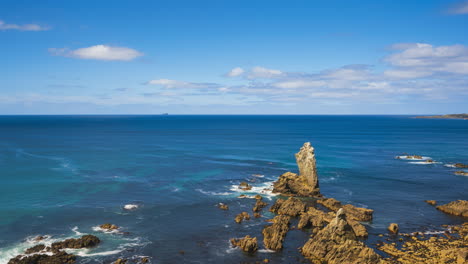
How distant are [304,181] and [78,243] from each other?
178 ft

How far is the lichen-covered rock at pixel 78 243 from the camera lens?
51166mm

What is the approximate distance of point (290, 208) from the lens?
68.6 meters

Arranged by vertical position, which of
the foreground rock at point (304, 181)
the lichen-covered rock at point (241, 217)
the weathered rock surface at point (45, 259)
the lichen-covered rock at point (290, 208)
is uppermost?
the foreground rock at point (304, 181)

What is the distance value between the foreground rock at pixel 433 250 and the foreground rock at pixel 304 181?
29.0m

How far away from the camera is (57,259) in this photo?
4653cm

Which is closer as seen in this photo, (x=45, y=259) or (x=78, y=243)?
(x=45, y=259)

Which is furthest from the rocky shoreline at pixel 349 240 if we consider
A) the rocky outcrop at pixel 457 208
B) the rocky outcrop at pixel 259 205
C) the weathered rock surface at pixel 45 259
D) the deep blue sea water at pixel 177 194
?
the weathered rock surface at pixel 45 259

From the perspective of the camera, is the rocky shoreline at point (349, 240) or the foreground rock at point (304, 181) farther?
the foreground rock at point (304, 181)

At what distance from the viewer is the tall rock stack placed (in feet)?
270

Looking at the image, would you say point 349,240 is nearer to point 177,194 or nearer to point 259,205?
point 259,205

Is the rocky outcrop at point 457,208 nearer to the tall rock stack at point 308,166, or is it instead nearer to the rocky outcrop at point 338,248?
the tall rock stack at point 308,166

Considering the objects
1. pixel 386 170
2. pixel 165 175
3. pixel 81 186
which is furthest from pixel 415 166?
pixel 81 186

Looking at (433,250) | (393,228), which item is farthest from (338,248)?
(393,228)

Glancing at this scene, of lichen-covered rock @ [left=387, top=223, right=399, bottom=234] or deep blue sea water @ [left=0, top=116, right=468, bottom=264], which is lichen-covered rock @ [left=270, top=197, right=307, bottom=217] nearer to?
deep blue sea water @ [left=0, top=116, right=468, bottom=264]
